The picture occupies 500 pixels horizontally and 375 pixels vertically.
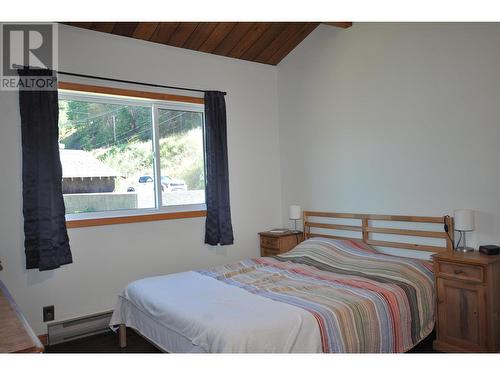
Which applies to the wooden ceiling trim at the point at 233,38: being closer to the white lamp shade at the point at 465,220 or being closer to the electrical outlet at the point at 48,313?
the white lamp shade at the point at 465,220

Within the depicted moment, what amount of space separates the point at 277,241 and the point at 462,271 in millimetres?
1924

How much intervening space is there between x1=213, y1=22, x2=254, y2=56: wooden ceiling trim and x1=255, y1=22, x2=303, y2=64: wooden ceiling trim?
42cm

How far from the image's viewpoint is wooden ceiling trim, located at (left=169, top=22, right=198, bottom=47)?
3632 mm

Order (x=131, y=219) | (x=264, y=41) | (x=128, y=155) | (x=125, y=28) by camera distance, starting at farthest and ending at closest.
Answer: (x=264, y=41) → (x=128, y=155) → (x=131, y=219) → (x=125, y=28)

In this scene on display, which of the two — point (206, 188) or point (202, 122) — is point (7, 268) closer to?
point (206, 188)

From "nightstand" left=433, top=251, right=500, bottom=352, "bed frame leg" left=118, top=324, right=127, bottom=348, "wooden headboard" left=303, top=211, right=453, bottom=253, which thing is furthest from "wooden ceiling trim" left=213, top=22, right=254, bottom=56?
"bed frame leg" left=118, top=324, right=127, bottom=348

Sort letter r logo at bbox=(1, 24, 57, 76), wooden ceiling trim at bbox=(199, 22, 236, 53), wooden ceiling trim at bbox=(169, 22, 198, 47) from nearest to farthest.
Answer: letter r logo at bbox=(1, 24, 57, 76)
wooden ceiling trim at bbox=(169, 22, 198, 47)
wooden ceiling trim at bbox=(199, 22, 236, 53)

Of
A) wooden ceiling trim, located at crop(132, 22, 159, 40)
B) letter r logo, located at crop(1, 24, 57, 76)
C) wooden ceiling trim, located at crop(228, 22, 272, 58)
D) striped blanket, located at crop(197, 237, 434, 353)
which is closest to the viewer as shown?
striped blanket, located at crop(197, 237, 434, 353)

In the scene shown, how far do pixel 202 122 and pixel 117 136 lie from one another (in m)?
0.95

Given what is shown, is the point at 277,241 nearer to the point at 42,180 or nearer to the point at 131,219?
the point at 131,219

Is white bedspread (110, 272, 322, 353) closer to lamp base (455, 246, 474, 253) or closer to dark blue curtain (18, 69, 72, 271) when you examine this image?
Result: dark blue curtain (18, 69, 72, 271)

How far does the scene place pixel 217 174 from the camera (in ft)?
13.3

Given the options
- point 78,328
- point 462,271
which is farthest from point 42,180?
point 462,271
